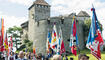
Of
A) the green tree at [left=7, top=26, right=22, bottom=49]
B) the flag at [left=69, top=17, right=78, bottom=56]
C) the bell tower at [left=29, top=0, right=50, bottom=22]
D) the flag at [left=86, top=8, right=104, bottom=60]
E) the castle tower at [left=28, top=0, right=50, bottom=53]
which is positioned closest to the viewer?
the flag at [left=86, top=8, right=104, bottom=60]

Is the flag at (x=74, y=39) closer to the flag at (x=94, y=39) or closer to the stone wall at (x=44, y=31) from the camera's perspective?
the flag at (x=94, y=39)

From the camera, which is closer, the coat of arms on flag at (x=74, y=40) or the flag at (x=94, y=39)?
the flag at (x=94, y=39)

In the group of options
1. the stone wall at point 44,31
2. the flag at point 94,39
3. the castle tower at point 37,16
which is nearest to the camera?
the flag at point 94,39

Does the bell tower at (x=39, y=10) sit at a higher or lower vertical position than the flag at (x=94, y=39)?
higher

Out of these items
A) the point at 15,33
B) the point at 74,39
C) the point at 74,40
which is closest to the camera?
the point at 74,39

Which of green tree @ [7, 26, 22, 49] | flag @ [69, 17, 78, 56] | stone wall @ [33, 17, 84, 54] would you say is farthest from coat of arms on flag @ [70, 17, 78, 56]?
green tree @ [7, 26, 22, 49]

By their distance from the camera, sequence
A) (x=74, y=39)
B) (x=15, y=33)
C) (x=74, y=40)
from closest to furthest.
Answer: (x=74, y=39)
(x=74, y=40)
(x=15, y=33)

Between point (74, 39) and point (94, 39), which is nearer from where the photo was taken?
point (94, 39)

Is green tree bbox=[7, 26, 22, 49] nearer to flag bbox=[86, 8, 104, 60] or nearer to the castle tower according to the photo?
the castle tower

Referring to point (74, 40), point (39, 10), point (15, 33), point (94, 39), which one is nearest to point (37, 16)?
point (39, 10)

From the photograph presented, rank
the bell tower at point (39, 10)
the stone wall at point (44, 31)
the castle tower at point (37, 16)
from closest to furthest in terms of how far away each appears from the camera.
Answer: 1. the stone wall at point (44, 31)
2. the castle tower at point (37, 16)
3. the bell tower at point (39, 10)

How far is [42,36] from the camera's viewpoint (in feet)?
135

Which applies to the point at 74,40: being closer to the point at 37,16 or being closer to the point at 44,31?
the point at 44,31

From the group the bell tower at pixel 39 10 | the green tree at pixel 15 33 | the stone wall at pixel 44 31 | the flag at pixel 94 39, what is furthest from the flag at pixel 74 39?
the green tree at pixel 15 33
